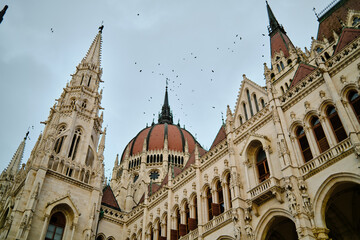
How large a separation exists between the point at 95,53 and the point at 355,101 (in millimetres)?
32156

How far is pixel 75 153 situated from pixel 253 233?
19201mm

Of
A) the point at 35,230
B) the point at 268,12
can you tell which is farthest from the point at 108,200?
the point at 268,12

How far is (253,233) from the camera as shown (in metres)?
16.8

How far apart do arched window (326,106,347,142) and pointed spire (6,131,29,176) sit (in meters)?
41.7

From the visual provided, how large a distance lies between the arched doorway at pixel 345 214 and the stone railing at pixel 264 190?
2.89 metres

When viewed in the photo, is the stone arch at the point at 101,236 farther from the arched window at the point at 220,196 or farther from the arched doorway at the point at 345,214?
the arched doorway at the point at 345,214

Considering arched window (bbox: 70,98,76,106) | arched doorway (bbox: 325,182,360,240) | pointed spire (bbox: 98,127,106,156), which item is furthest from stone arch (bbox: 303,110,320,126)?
arched window (bbox: 70,98,76,106)

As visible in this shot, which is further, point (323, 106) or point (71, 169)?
point (71, 169)

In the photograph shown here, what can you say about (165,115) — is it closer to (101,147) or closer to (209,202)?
(101,147)

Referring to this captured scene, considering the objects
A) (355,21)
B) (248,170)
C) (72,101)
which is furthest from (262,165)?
(72,101)

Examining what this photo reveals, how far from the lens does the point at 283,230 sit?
18.5 m

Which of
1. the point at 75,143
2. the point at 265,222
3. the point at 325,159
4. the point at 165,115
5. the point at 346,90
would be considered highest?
the point at 165,115

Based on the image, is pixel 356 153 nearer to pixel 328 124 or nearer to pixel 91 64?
pixel 328 124

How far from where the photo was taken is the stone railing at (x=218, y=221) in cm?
1898
